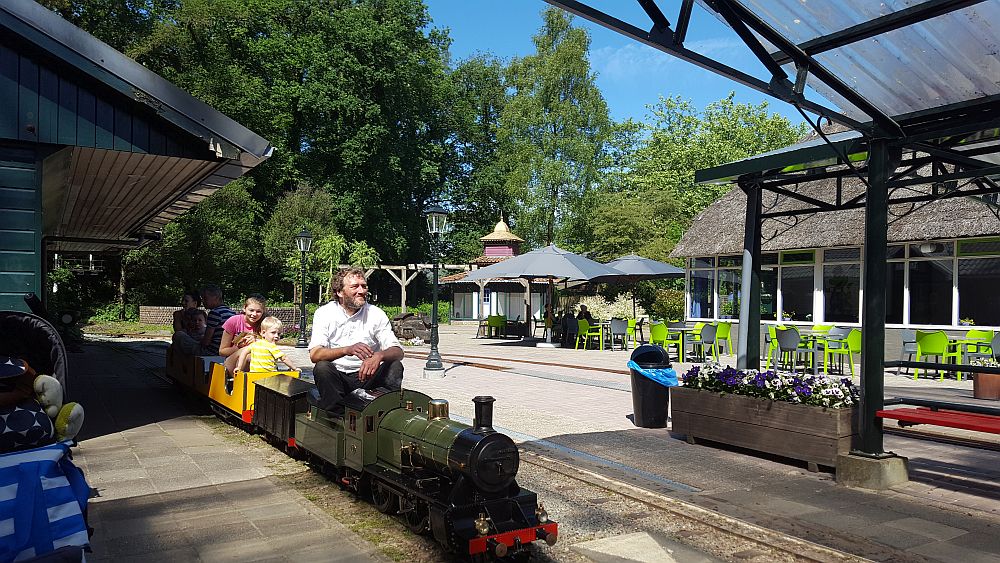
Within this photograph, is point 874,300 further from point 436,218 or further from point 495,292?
point 495,292

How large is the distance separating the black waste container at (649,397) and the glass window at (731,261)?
1380 cm

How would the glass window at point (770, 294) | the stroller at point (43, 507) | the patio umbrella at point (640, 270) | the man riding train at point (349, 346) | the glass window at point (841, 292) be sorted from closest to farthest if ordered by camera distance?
the stroller at point (43, 507), the man riding train at point (349, 346), the glass window at point (841, 292), the glass window at point (770, 294), the patio umbrella at point (640, 270)

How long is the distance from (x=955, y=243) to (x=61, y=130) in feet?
59.7

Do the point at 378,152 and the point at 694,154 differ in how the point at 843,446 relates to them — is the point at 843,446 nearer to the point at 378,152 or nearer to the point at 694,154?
the point at 694,154

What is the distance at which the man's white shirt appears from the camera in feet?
19.1

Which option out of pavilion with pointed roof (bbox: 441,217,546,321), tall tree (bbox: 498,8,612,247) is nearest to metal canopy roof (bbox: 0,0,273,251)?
pavilion with pointed roof (bbox: 441,217,546,321)

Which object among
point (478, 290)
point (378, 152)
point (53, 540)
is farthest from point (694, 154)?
point (53, 540)

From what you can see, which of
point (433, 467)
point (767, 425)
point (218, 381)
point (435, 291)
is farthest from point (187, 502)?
point (435, 291)

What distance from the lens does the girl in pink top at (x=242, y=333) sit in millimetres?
8773

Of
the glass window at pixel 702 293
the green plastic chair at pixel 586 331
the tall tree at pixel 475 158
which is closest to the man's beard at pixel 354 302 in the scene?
the green plastic chair at pixel 586 331

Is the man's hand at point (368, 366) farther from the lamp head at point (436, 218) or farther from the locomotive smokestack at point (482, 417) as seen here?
the lamp head at point (436, 218)

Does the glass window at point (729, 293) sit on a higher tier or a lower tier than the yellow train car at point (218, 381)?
higher

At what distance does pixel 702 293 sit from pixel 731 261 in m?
1.68

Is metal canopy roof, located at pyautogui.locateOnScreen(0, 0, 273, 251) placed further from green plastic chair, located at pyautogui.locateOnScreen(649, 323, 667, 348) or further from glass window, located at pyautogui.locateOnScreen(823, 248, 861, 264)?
glass window, located at pyautogui.locateOnScreen(823, 248, 861, 264)
